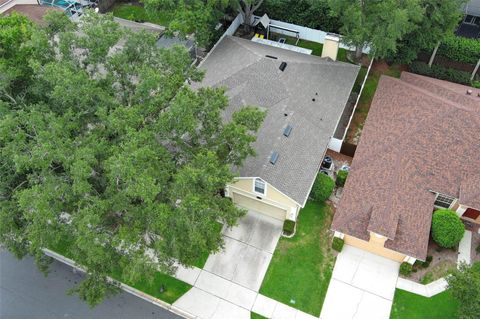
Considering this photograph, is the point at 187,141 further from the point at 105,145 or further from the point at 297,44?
the point at 297,44

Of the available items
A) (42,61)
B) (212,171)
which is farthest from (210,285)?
(42,61)

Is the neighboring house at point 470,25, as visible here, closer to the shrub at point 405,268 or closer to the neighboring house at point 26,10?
the shrub at point 405,268

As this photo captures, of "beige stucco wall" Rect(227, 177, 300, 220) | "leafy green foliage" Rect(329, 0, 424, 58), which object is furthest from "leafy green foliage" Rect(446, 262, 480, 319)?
"leafy green foliage" Rect(329, 0, 424, 58)

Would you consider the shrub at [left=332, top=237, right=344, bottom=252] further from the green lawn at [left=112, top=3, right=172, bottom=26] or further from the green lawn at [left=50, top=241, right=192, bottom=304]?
the green lawn at [left=112, top=3, right=172, bottom=26]

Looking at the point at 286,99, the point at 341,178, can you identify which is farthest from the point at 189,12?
the point at 341,178

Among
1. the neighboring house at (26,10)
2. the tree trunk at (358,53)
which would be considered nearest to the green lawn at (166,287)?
the tree trunk at (358,53)
